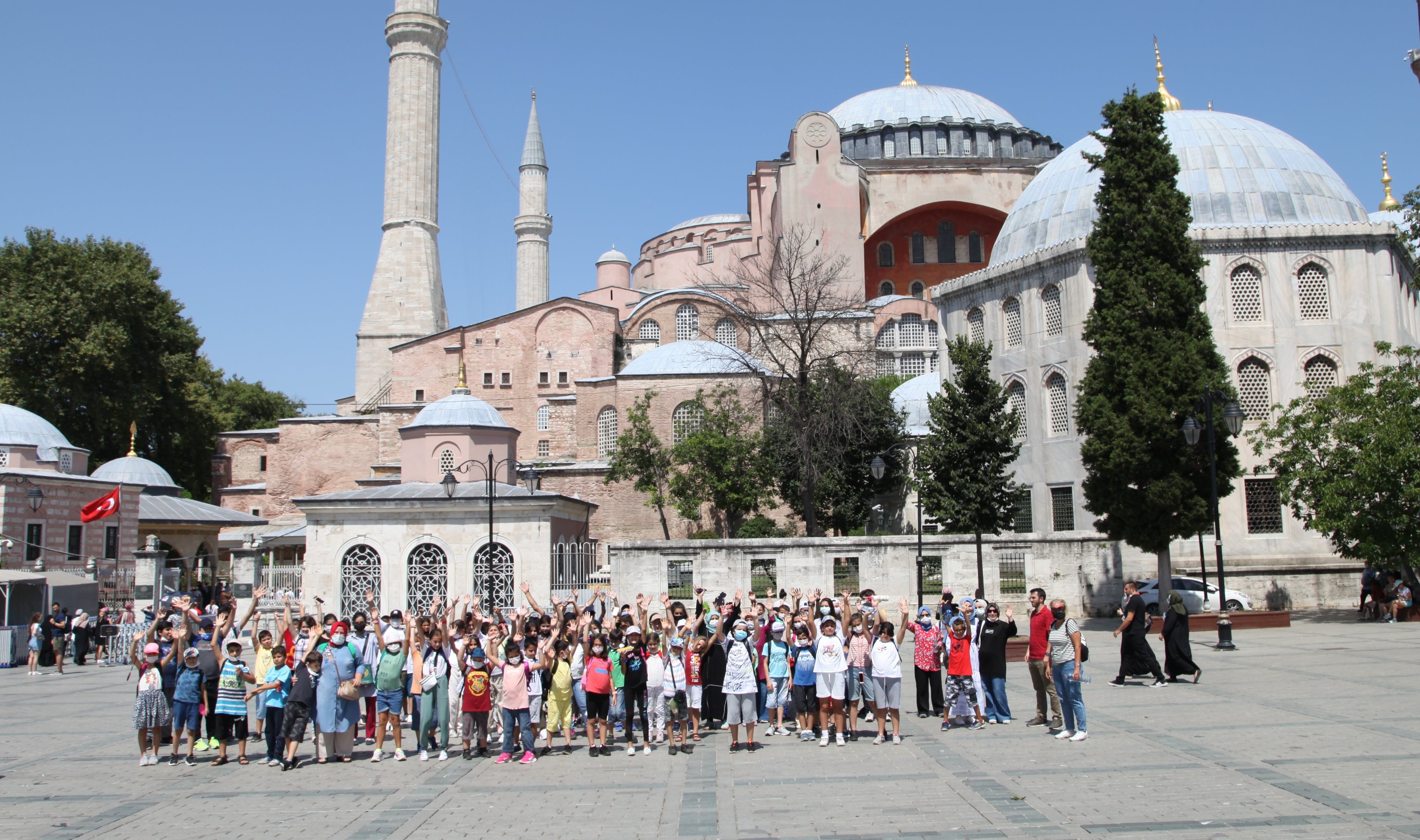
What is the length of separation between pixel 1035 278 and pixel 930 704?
62.6 ft

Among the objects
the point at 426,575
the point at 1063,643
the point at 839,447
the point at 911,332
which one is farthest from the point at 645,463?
the point at 1063,643

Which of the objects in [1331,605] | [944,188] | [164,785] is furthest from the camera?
[944,188]

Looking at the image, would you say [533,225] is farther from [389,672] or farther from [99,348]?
[389,672]

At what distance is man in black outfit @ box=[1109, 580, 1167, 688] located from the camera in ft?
42.0

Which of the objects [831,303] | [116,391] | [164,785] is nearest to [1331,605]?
[831,303]

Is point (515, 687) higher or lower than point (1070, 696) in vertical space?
higher

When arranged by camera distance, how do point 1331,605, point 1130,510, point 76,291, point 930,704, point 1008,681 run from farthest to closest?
point 76,291 → point 1331,605 → point 1130,510 → point 1008,681 → point 930,704

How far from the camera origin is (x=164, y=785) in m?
9.17

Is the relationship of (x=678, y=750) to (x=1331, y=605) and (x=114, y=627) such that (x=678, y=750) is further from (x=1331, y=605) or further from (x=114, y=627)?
(x=1331, y=605)

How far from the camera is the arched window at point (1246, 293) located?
2647 cm

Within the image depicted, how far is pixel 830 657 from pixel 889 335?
3797cm

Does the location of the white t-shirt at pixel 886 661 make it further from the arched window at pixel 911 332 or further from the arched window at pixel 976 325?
the arched window at pixel 911 332

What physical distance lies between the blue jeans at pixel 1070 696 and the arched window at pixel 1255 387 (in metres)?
18.5

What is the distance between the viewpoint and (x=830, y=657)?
1020 cm
